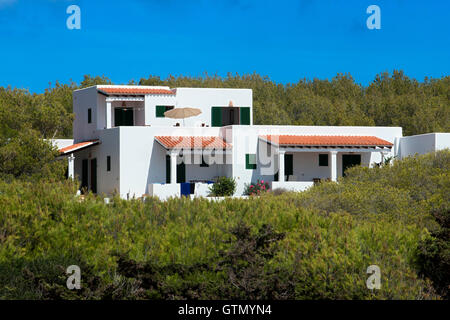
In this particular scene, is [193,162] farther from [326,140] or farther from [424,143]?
[424,143]

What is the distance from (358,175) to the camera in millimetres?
15469

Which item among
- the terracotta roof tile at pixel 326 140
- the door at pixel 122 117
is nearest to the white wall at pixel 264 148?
the terracotta roof tile at pixel 326 140

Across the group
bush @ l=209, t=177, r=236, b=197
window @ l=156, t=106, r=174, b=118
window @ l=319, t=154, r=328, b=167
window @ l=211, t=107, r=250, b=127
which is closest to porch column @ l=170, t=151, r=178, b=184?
bush @ l=209, t=177, r=236, b=197

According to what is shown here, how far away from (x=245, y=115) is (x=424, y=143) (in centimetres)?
944

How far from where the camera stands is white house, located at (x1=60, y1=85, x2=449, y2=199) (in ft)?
97.6

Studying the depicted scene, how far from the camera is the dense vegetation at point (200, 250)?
26.6ft

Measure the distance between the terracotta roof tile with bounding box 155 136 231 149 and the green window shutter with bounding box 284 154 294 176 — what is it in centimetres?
325

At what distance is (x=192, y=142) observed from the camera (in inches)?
1189

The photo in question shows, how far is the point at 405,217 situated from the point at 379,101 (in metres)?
48.4

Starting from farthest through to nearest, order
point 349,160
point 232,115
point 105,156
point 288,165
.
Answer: point 232,115
point 349,160
point 288,165
point 105,156

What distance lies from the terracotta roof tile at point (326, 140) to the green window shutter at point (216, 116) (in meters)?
4.43

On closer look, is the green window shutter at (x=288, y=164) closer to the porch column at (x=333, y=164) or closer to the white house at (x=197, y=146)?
the white house at (x=197, y=146)

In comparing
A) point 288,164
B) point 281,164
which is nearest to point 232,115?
point 288,164
